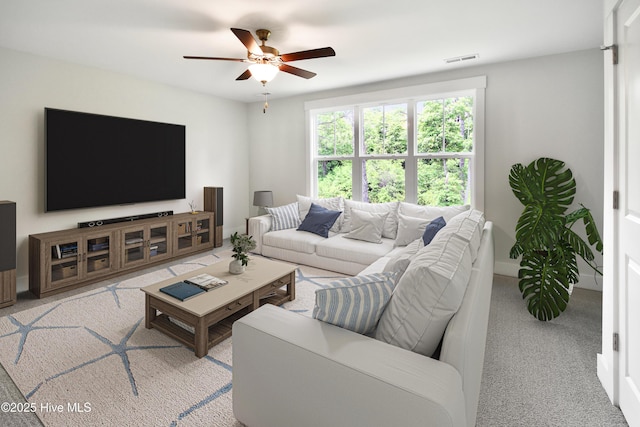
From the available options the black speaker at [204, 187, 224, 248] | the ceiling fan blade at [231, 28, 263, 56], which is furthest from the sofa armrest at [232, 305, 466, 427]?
the black speaker at [204, 187, 224, 248]

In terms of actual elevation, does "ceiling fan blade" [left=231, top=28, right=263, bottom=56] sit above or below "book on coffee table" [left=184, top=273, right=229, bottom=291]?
above

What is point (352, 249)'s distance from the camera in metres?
3.70

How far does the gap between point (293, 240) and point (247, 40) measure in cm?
247

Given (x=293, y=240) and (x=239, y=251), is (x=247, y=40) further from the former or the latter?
(x=293, y=240)

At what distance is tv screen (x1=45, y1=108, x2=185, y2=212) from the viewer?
137 inches

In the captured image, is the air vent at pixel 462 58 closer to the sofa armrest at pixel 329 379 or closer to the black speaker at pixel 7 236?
the sofa armrest at pixel 329 379

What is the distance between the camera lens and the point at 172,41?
3053mm

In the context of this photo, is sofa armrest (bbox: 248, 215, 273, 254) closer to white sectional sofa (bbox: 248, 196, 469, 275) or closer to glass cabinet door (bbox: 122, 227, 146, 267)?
white sectional sofa (bbox: 248, 196, 469, 275)

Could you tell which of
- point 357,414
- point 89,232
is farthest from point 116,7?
point 357,414

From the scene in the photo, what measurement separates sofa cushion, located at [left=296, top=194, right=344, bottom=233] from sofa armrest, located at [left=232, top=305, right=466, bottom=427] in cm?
300

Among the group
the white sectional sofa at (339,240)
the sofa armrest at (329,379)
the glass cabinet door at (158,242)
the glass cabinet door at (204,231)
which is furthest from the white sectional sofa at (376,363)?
the glass cabinet door at (204,231)

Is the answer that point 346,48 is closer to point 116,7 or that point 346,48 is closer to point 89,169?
point 116,7

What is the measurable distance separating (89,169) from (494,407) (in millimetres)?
4490

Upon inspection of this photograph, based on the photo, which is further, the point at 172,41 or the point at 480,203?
the point at 480,203
